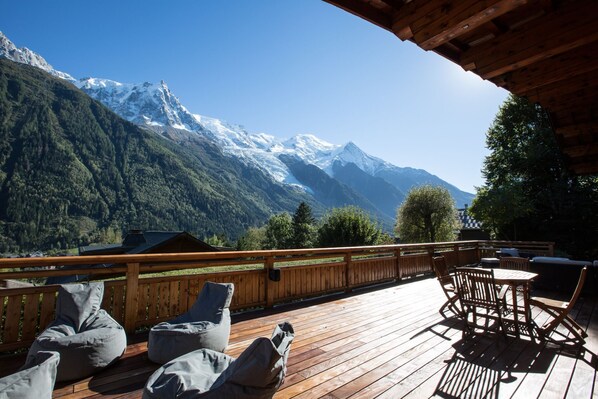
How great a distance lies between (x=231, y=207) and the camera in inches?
6043

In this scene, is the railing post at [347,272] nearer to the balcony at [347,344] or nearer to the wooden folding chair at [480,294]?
the balcony at [347,344]

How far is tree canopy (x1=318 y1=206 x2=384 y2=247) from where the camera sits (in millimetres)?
21484

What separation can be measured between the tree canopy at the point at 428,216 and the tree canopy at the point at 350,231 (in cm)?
277

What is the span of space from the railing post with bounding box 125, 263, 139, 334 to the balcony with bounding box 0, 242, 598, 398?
22mm

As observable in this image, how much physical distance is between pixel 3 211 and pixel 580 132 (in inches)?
5663

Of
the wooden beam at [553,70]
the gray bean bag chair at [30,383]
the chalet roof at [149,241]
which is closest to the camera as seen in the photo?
the gray bean bag chair at [30,383]

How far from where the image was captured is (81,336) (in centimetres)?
289

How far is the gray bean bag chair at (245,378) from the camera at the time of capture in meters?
1.75

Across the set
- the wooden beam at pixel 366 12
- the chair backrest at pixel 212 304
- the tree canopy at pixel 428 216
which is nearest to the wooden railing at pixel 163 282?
the chair backrest at pixel 212 304

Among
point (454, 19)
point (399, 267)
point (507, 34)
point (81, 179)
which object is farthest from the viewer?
point (81, 179)

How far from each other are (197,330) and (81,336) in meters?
1.09

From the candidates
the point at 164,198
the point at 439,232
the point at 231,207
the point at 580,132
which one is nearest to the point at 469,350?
the point at 580,132

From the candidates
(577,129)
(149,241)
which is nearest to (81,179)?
(149,241)

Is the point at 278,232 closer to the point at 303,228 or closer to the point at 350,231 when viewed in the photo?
the point at 303,228
